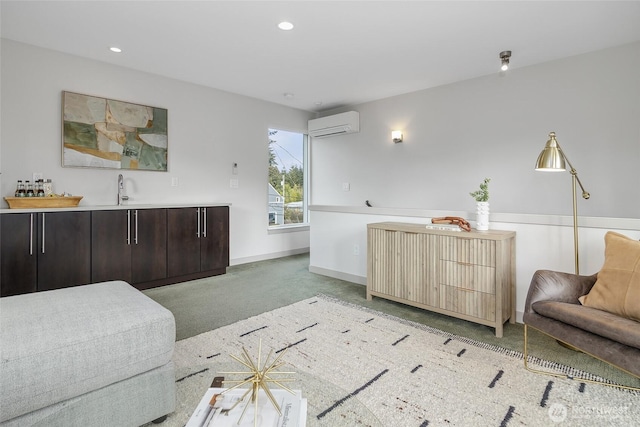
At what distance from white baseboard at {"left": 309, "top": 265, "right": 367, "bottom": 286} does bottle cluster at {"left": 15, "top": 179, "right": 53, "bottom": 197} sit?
2940mm

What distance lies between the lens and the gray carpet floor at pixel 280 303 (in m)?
2.23

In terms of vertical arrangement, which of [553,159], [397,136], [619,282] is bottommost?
[619,282]

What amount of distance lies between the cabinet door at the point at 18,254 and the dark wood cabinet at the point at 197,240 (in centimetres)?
119

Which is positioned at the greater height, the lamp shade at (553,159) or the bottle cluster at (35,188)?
the lamp shade at (553,159)

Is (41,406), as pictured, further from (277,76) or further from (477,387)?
(277,76)

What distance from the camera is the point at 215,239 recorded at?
4.27m

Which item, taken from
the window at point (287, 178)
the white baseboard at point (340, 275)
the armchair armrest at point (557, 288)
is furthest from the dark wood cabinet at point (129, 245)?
the armchair armrest at point (557, 288)

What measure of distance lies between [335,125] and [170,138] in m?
2.50

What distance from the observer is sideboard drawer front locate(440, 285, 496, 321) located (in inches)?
99.9

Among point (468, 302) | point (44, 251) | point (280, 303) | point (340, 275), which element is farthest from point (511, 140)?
point (44, 251)

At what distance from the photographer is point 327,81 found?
14.2 ft

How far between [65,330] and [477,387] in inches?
76.7

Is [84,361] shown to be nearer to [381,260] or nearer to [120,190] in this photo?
[381,260]

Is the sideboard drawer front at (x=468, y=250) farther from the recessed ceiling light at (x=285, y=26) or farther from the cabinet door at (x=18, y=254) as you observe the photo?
the cabinet door at (x=18, y=254)
